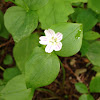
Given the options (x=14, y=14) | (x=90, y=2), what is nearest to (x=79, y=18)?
(x=90, y=2)

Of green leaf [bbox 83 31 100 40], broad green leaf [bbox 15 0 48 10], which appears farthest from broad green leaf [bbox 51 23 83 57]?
green leaf [bbox 83 31 100 40]

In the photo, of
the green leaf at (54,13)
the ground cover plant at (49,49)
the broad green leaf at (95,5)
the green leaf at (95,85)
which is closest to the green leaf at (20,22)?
the ground cover plant at (49,49)

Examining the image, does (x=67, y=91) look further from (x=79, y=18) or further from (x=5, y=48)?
(x=5, y=48)

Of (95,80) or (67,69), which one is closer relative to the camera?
(95,80)

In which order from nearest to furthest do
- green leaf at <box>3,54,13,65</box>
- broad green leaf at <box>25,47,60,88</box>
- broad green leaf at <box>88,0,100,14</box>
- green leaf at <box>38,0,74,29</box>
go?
broad green leaf at <box>25,47,60,88</box> → green leaf at <box>38,0,74,29</box> → broad green leaf at <box>88,0,100,14</box> → green leaf at <box>3,54,13,65</box>

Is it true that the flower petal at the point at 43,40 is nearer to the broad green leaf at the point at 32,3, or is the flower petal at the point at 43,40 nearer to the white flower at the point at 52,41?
the white flower at the point at 52,41

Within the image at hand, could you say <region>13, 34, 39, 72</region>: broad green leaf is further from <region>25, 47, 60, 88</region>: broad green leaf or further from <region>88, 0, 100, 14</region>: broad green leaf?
<region>88, 0, 100, 14</region>: broad green leaf

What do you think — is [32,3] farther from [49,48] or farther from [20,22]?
[49,48]

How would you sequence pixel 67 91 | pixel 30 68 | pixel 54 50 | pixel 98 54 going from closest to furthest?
pixel 30 68 → pixel 54 50 → pixel 98 54 → pixel 67 91
